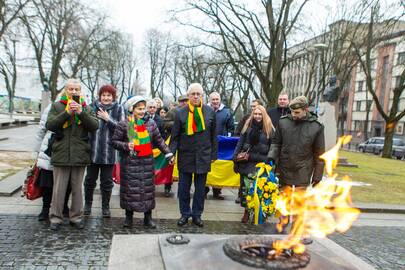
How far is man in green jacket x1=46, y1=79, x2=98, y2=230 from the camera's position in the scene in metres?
5.02

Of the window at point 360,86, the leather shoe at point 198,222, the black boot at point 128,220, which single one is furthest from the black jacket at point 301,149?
the window at point 360,86

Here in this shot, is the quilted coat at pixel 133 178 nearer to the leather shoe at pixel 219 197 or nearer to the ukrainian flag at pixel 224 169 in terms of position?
the ukrainian flag at pixel 224 169

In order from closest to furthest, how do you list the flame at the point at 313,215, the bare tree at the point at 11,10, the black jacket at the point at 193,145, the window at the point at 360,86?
the flame at the point at 313,215 < the black jacket at the point at 193,145 < the bare tree at the point at 11,10 < the window at the point at 360,86

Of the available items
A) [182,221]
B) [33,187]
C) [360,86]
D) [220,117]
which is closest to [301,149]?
[182,221]

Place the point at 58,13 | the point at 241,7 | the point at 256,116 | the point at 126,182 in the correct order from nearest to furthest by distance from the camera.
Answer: the point at 126,182 < the point at 256,116 < the point at 241,7 < the point at 58,13

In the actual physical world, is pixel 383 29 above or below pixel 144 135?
above

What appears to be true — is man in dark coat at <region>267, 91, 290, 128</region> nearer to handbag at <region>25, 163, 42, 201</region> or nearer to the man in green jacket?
the man in green jacket

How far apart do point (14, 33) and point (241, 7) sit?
15.3 meters

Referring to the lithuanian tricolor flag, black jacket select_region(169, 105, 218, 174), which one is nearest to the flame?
black jacket select_region(169, 105, 218, 174)

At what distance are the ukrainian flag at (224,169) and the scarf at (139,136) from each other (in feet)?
8.54

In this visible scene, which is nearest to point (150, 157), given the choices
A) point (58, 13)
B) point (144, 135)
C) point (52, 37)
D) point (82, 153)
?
point (144, 135)

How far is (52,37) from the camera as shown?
3441 cm

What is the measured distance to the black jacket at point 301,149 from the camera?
4.98 m

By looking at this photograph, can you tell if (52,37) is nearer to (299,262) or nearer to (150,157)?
(150,157)
